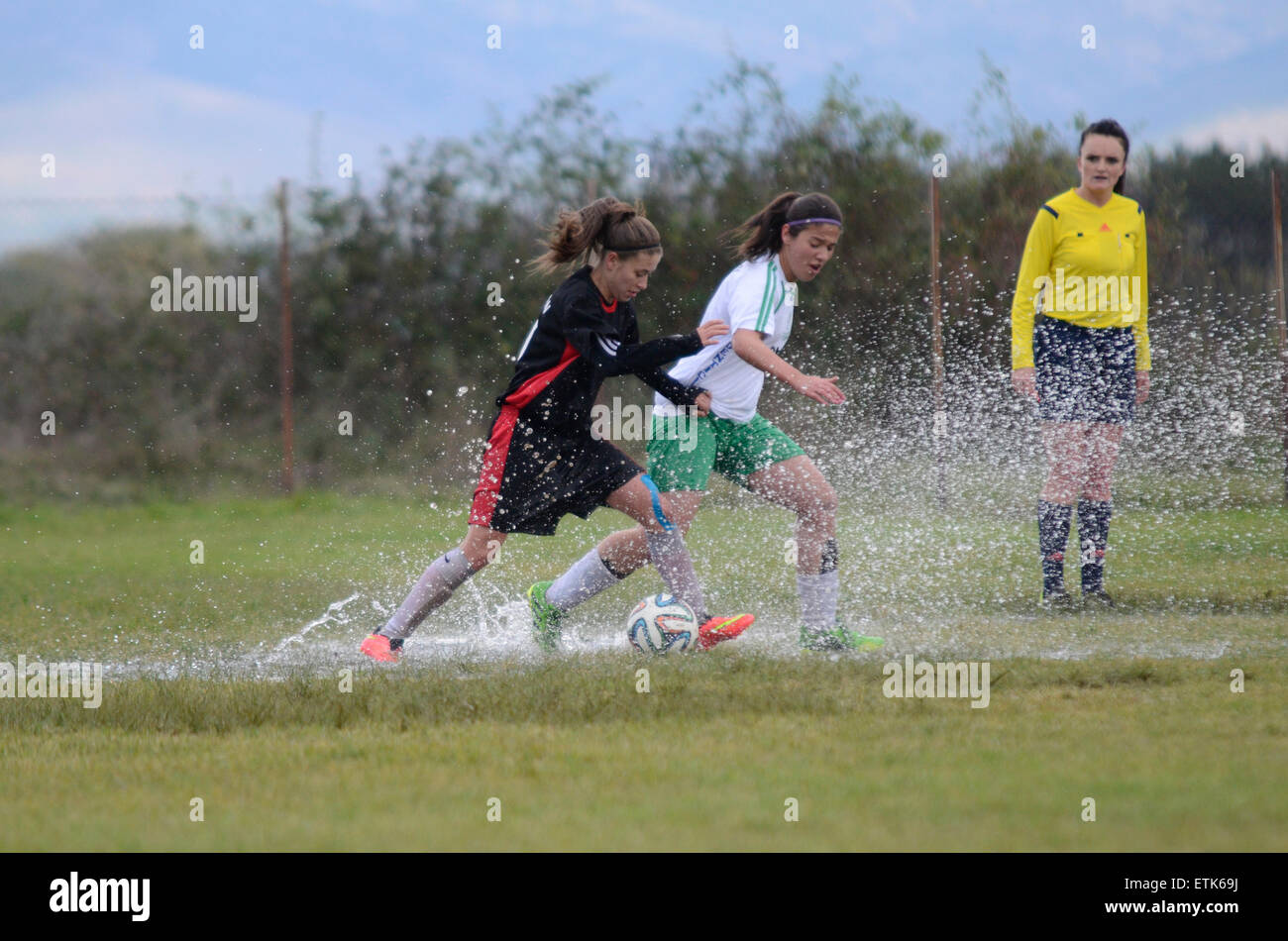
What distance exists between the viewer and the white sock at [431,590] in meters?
5.60

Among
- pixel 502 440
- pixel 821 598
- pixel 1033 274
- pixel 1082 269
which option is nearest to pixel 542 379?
pixel 502 440

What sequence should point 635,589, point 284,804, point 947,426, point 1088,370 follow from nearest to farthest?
point 284,804, point 1088,370, point 635,589, point 947,426

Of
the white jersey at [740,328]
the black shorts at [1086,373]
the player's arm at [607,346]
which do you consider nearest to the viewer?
the player's arm at [607,346]

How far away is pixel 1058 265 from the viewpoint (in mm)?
6977

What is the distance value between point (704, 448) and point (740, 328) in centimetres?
50

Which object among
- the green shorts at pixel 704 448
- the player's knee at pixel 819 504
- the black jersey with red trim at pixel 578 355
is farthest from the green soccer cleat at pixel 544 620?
the player's knee at pixel 819 504

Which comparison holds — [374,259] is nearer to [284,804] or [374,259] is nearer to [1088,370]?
[1088,370]

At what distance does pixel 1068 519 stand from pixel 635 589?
2.47 meters

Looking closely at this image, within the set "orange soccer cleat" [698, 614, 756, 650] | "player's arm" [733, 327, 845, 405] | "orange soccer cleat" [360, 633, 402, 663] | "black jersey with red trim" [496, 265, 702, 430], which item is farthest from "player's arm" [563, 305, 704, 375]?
"orange soccer cleat" [360, 633, 402, 663]

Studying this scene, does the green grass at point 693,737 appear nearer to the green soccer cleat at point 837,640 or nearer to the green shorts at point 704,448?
the green soccer cleat at point 837,640

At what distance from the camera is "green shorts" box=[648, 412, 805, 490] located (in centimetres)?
577

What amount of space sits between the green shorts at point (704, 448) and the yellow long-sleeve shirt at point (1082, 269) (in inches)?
67.4

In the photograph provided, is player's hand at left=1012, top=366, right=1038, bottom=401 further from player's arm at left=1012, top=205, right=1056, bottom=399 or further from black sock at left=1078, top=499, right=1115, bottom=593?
black sock at left=1078, top=499, right=1115, bottom=593

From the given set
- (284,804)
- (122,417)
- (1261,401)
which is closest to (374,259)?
(122,417)
